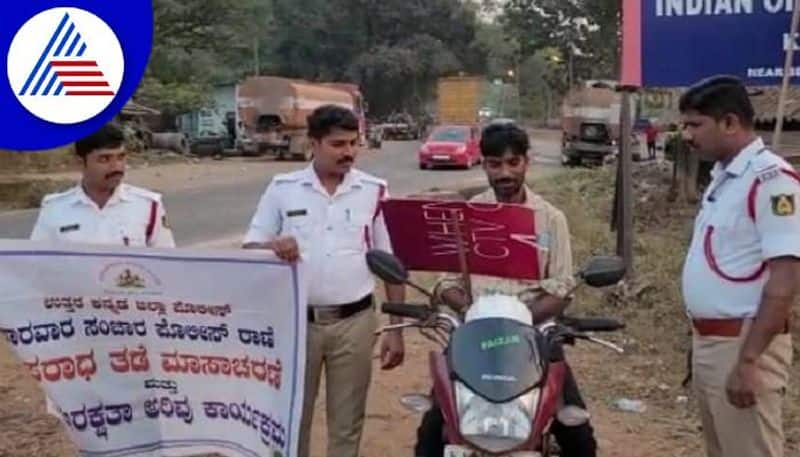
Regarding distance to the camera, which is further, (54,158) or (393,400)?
(54,158)

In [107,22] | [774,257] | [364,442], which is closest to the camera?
[774,257]

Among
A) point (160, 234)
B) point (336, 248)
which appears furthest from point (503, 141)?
point (160, 234)

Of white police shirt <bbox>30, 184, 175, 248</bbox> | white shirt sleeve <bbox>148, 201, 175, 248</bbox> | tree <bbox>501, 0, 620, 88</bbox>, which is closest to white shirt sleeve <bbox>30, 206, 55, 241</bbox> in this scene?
white police shirt <bbox>30, 184, 175, 248</bbox>

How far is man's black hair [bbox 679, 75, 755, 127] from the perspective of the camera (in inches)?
138

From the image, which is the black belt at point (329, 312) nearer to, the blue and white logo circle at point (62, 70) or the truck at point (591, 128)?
the blue and white logo circle at point (62, 70)

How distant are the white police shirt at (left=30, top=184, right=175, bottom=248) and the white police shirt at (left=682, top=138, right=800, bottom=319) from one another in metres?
2.04

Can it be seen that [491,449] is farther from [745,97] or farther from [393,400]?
[393,400]

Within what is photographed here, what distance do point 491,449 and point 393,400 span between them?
374cm

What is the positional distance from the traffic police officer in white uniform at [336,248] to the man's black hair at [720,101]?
129cm

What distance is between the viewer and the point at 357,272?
4207 mm

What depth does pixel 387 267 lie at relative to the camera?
3.59 m

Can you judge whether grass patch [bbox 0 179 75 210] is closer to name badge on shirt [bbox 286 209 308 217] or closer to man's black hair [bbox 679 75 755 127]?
name badge on shirt [bbox 286 209 308 217]

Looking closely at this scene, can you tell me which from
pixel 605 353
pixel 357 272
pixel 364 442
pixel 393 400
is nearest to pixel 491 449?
pixel 357 272

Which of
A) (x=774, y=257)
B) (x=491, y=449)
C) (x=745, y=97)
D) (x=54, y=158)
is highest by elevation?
(x=745, y=97)
